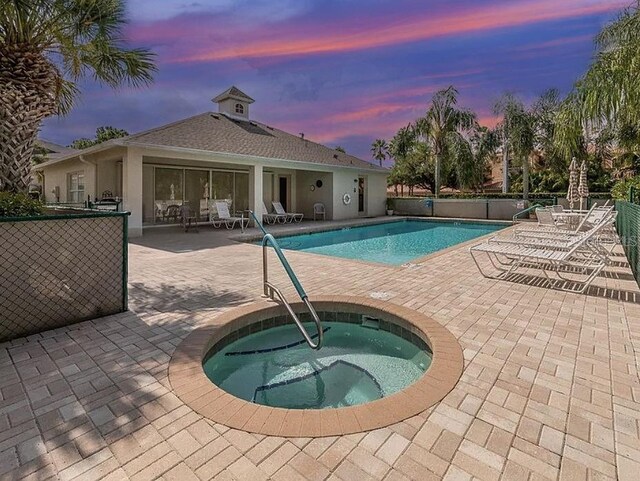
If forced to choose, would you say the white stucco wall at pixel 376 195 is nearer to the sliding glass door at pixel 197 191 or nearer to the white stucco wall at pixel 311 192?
the white stucco wall at pixel 311 192

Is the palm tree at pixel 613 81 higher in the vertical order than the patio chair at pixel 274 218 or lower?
higher

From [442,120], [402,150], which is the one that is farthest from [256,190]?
[402,150]

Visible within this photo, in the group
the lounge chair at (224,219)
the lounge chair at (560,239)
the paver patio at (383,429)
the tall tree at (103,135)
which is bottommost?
the paver patio at (383,429)

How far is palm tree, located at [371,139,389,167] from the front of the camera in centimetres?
6178

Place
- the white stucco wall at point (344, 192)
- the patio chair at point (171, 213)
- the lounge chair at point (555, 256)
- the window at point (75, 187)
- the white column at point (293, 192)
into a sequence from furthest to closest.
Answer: the white column at point (293, 192)
the white stucco wall at point (344, 192)
the window at point (75, 187)
the patio chair at point (171, 213)
the lounge chair at point (555, 256)

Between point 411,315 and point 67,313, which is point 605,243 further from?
point 67,313

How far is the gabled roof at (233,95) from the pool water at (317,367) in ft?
59.1

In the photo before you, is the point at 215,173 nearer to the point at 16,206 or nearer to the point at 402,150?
the point at 16,206

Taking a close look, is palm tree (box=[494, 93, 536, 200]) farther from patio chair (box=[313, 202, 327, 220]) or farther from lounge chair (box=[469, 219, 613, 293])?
lounge chair (box=[469, 219, 613, 293])

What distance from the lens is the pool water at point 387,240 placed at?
415 inches

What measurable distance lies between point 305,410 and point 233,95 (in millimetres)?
20040

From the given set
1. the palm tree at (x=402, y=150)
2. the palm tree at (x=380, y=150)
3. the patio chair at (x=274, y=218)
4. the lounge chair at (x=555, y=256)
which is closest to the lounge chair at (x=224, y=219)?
the patio chair at (x=274, y=218)

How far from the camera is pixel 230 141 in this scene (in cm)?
1541

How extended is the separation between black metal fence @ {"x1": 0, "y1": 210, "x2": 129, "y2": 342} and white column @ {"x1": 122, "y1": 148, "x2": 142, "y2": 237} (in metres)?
8.16
